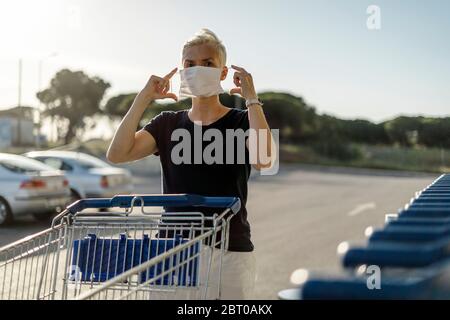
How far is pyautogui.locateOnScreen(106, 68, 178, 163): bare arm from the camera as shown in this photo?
309 cm

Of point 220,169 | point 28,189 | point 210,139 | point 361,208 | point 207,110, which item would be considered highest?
point 207,110

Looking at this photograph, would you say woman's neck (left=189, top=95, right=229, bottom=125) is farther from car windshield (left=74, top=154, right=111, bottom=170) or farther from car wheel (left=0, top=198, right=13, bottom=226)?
car windshield (left=74, top=154, right=111, bottom=170)

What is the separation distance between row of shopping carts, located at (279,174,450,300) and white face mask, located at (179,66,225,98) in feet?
4.95

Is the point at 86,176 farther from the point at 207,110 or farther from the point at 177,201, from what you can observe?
the point at 177,201

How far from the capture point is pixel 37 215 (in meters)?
13.6

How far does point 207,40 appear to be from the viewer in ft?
9.76

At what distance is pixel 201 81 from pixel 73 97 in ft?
189

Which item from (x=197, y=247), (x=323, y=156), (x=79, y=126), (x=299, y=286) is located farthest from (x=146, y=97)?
(x=79, y=126)

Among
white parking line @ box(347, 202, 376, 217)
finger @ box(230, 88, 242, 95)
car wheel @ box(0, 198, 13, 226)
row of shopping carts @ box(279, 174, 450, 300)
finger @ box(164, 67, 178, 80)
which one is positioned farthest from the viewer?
white parking line @ box(347, 202, 376, 217)

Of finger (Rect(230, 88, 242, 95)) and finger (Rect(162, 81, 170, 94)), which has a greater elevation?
finger (Rect(162, 81, 170, 94))

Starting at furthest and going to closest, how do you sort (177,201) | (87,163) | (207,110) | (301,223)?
(87,163) → (301,223) → (207,110) → (177,201)

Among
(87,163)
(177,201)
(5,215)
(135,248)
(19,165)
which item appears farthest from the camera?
(87,163)

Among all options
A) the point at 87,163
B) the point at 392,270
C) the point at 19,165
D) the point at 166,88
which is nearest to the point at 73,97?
the point at 87,163

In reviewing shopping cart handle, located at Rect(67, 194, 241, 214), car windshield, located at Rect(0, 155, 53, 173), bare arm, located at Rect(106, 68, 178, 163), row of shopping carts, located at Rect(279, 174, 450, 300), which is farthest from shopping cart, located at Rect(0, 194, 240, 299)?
car windshield, located at Rect(0, 155, 53, 173)
